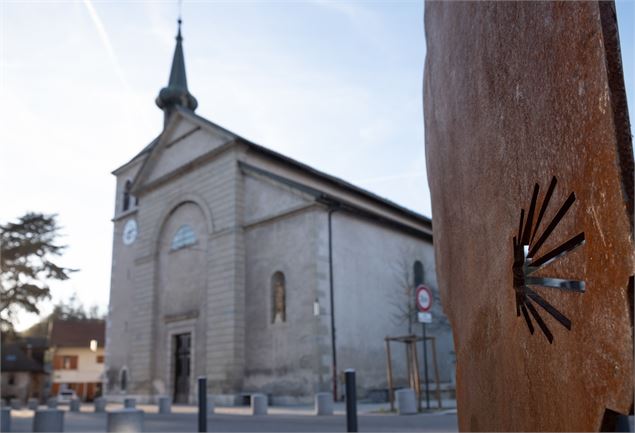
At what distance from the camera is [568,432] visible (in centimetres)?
157

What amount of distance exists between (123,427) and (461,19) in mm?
6742

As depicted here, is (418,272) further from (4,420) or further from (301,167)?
(4,420)

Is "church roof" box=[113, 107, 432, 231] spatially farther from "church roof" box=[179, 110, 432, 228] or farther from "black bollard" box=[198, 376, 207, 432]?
"black bollard" box=[198, 376, 207, 432]

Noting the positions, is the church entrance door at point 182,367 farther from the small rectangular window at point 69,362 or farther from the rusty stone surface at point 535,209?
the small rectangular window at point 69,362

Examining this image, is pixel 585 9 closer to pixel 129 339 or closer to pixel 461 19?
pixel 461 19

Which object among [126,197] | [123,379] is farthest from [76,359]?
[123,379]

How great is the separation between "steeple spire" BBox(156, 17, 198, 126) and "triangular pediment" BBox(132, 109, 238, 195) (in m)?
7.43

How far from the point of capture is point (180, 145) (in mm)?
27547

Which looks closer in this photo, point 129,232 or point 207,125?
point 207,125

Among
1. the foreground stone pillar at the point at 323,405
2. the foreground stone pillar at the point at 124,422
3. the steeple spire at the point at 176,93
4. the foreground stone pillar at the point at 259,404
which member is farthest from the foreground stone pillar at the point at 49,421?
the steeple spire at the point at 176,93

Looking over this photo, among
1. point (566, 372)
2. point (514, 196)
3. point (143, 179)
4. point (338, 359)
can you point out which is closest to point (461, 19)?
point (514, 196)

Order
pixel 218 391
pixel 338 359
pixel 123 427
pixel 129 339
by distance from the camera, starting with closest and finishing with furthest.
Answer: pixel 123 427
pixel 338 359
pixel 218 391
pixel 129 339

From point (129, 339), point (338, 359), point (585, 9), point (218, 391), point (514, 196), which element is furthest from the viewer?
point (129, 339)

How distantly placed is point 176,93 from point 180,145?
10.5 meters
